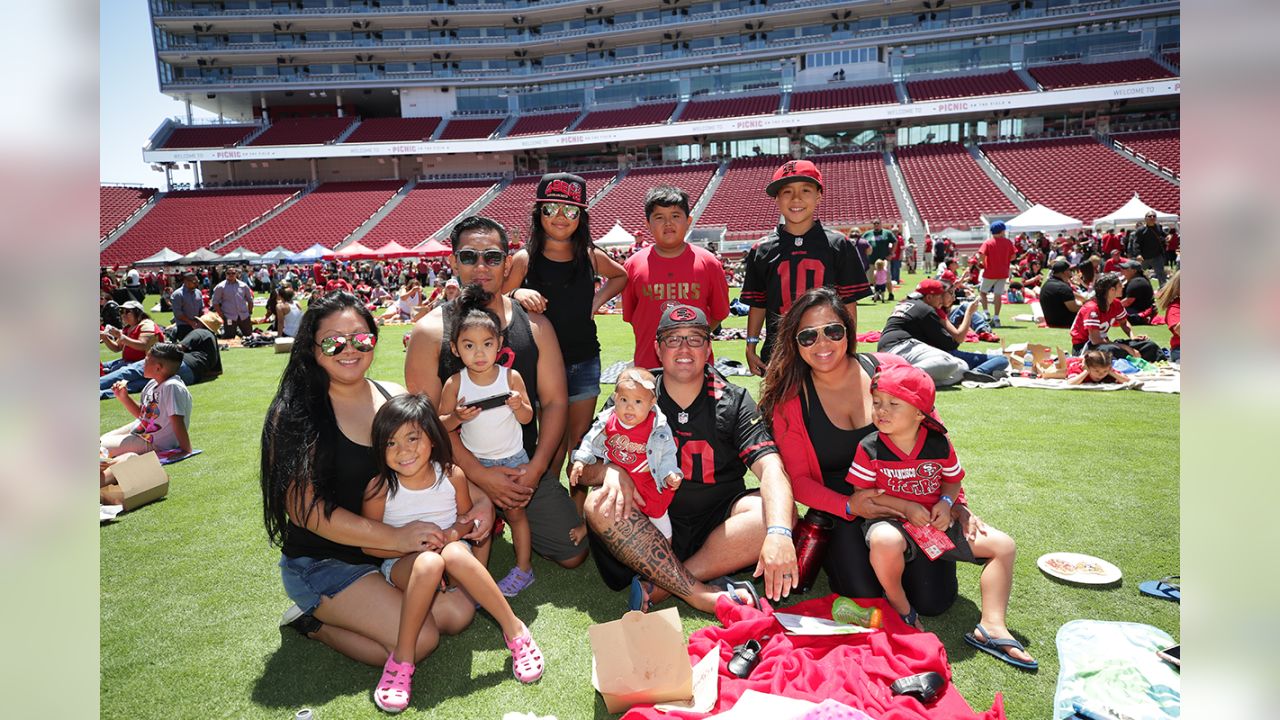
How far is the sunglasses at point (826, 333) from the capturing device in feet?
11.5

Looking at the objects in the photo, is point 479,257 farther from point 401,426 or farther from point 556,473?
point 556,473

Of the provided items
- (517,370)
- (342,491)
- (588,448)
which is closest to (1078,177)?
(517,370)

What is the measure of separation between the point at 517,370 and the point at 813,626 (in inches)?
81.7

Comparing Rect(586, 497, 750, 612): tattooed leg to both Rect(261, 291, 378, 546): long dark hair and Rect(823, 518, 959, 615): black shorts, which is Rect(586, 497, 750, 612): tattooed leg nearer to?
Rect(823, 518, 959, 615): black shorts

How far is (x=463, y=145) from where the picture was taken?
45688mm

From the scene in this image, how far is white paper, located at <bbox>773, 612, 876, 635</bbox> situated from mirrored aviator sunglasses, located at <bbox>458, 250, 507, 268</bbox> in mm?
2424

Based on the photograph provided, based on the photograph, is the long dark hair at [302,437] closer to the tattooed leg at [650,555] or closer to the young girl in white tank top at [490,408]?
the young girl in white tank top at [490,408]

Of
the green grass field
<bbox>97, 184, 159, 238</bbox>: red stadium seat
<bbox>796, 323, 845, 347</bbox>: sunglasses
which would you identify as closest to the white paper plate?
the green grass field

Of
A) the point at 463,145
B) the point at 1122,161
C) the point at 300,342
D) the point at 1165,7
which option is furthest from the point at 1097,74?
the point at 300,342

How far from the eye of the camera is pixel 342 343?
3.25 m

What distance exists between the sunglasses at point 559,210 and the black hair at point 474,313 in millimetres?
723

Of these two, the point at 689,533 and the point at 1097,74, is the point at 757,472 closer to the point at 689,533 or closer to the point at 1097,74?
the point at 689,533

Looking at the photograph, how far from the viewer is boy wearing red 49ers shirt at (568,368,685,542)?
135 inches

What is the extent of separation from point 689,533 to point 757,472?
1.81 feet
